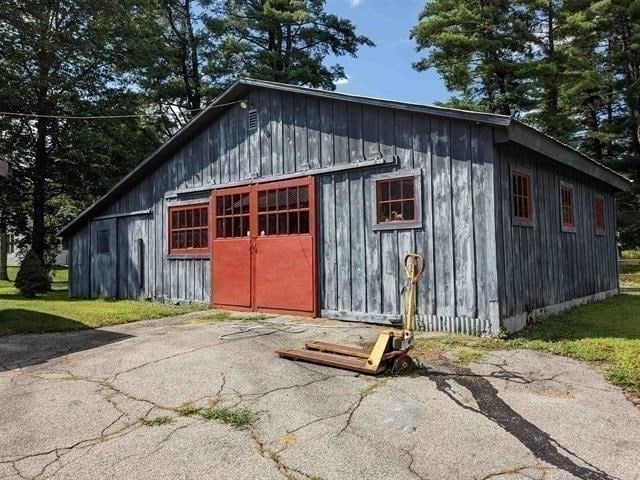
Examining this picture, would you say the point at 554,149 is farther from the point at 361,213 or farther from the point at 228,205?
the point at 228,205

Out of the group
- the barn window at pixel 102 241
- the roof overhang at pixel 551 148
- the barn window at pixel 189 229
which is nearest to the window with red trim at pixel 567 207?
the roof overhang at pixel 551 148

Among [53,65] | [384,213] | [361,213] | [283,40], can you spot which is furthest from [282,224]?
[283,40]

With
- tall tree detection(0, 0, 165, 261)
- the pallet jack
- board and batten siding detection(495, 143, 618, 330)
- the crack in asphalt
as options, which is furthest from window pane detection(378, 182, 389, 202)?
tall tree detection(0, 0, 165, 261)

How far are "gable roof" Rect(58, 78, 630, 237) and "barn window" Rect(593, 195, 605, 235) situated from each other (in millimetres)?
446

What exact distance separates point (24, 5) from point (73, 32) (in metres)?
2.11

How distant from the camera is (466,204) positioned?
675 cm

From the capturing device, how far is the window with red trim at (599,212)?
37.2 feet

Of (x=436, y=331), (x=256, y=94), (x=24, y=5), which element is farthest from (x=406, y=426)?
(x=24, y=5)

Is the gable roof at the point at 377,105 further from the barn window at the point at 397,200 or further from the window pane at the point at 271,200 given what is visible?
the window pane at the point at 271,200

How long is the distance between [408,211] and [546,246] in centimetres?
269

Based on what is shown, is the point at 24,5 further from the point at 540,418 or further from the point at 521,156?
the point at 540,418

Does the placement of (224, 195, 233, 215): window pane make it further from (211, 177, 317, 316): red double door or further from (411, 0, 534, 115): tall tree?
(411, 0, 534, 115): tall tree

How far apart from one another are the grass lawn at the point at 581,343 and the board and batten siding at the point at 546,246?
0.41 metres

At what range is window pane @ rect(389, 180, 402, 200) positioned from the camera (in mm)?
7477
